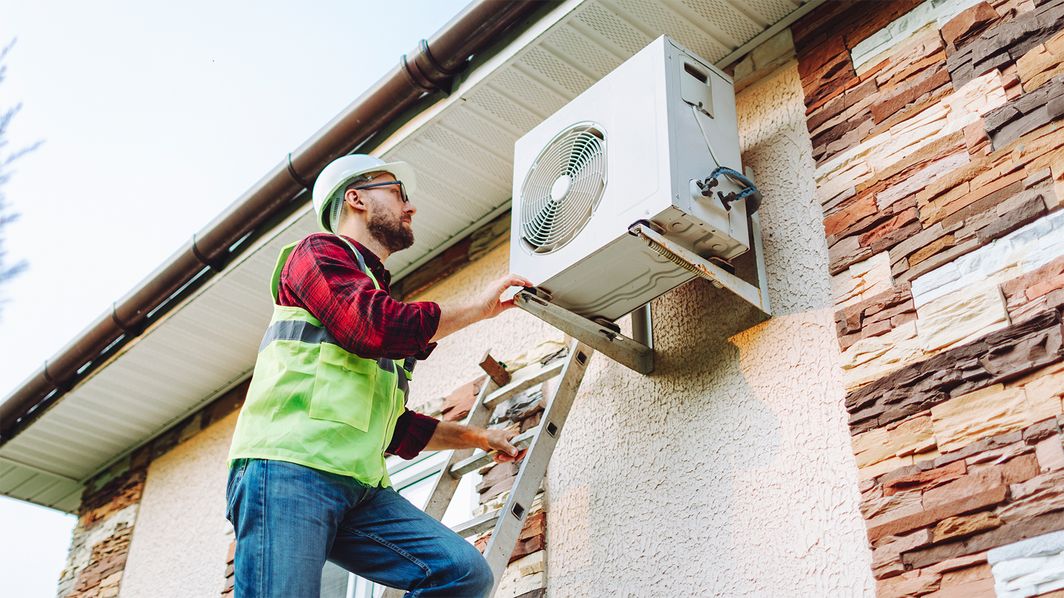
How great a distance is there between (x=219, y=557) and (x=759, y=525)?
139 inches

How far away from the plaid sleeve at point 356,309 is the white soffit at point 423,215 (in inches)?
65.3

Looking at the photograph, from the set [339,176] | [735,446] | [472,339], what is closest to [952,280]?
[735,446]

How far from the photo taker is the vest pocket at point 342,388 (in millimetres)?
2836

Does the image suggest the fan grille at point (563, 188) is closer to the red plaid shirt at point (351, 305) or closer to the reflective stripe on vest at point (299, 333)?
the red plaid shirt at point (351, 305)

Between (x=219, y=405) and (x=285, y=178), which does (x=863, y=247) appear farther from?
(x=219, y=405)

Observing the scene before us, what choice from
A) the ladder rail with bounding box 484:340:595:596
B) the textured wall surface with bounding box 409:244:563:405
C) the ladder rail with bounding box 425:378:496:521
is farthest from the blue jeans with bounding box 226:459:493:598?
the textured wall surface with bounding box 409:244:563:405

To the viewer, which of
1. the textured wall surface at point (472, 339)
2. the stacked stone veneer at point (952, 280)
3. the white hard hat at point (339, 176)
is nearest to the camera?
the stacked stone veneer at point (952, 280)

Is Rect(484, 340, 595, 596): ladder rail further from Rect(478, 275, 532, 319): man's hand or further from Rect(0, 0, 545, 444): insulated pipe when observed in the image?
Rect(0, 0, 545, 444): insulated pipe

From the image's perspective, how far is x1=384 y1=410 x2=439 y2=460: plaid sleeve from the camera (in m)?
3.46

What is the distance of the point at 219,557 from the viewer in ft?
19.0

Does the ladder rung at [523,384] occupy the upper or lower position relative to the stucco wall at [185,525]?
lower

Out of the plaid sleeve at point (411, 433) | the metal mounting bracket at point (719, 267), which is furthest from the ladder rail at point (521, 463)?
the metal mounting bracket at point (719, 267)

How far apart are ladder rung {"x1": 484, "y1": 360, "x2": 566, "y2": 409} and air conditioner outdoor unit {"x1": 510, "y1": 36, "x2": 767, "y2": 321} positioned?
39 cm

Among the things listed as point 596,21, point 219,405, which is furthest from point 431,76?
point 219,405
